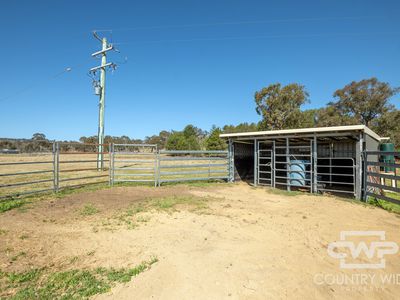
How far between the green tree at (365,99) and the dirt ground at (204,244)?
3336 cm

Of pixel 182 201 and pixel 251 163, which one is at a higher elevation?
pixel 251 163

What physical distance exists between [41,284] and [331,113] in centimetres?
4035

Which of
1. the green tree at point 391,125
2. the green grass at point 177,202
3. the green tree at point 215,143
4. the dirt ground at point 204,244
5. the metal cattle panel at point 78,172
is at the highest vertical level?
the green tree at point 391,125

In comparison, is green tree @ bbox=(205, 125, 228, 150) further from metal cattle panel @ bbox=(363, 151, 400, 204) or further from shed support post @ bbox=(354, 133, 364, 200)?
shed support post @ bbox=(354, 133, 364, 200)

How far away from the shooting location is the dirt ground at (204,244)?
8.75 ft

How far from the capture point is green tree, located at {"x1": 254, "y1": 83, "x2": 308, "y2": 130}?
104 ft

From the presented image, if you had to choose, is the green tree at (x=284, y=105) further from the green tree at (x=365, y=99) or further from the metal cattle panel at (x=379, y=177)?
the metal cattle panel at (x=379, y=177)

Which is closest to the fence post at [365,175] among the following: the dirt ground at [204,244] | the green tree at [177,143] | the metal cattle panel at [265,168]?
the dirt ground at [204,244]

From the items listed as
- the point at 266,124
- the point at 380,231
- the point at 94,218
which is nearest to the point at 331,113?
the point at 266,124

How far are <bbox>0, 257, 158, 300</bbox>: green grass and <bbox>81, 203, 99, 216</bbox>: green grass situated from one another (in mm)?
2611

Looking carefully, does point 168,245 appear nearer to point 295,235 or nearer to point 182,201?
point 295,235

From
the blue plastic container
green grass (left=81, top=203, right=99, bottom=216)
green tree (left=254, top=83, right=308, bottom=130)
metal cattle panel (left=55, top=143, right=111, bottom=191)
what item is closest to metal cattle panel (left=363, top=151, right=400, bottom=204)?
the blue plastic container

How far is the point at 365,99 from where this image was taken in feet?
109

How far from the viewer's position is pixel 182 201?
6941 mm
